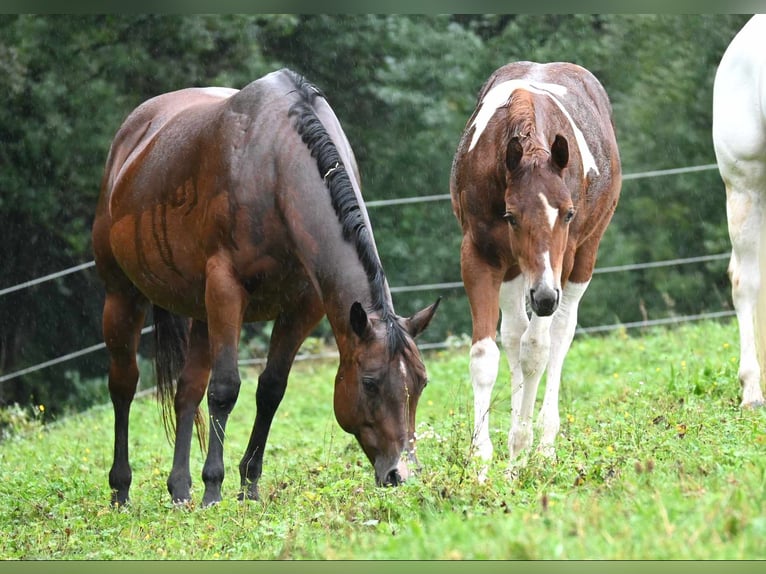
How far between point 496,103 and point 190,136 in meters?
1.80

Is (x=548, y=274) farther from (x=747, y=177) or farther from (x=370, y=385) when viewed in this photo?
(x=747, y=177)

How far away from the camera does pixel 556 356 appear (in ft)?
21.0

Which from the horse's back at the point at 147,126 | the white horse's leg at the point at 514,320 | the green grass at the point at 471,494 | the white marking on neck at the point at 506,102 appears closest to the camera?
the green grass at the point at 471,494

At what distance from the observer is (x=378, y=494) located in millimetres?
5035

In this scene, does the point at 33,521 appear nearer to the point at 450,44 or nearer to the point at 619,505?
the point at 619,505

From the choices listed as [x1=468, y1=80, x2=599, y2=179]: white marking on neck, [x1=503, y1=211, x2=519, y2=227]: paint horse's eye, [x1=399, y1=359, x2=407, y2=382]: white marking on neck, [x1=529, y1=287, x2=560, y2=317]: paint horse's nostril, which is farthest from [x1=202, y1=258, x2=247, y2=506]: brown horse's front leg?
[x1=529, y1=287, x2=560, y2=317]: paint horse's nostril

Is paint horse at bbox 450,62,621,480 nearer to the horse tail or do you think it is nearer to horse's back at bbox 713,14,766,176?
horse's back at bbox 713,14,766,176

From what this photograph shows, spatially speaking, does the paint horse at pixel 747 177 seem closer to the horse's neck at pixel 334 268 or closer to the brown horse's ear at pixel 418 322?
the brown horse's ear at pixel 418 322

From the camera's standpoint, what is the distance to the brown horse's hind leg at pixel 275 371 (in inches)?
255

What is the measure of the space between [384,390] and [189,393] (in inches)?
79.4

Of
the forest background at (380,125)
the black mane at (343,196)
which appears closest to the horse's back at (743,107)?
the black mane at (343,196)

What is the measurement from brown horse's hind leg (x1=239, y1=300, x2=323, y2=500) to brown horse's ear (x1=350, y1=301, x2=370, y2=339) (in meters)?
1.09

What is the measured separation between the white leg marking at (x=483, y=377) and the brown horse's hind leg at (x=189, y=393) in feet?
6.26

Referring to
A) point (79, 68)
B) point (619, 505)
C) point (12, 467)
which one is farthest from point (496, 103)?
point (79, 68)
